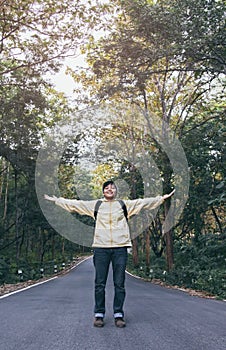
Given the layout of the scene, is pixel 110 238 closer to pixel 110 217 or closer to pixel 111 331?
pixel 110 217

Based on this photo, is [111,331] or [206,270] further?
[206,270]

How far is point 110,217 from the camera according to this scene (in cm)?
515

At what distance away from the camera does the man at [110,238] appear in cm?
499

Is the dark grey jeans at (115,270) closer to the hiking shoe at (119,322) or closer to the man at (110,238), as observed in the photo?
the man at (110,238)

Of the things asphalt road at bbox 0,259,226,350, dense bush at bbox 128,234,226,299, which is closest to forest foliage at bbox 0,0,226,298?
dense bush at bbox 128,234,226,299

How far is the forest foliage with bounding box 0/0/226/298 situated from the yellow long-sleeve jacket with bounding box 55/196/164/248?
20.7ft

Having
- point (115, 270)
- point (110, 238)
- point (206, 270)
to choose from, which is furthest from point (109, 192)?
point (206, 270)

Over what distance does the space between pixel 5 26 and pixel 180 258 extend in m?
12.5

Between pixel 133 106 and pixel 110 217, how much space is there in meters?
17.4

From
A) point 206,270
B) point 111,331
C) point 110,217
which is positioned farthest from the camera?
point 206,270

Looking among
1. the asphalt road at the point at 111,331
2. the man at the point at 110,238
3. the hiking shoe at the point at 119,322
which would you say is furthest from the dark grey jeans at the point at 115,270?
the asphalt road at the point at 111,331

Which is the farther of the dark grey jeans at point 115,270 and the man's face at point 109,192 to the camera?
the man's face at point 109,192

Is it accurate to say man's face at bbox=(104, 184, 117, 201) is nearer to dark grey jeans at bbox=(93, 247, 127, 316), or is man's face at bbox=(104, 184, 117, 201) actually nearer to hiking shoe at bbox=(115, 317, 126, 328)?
dark grey jeans at bbox=(93, 247, 127, 316)

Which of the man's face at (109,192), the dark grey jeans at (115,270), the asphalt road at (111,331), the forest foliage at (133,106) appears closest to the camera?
the asphalt road at (111,331)
